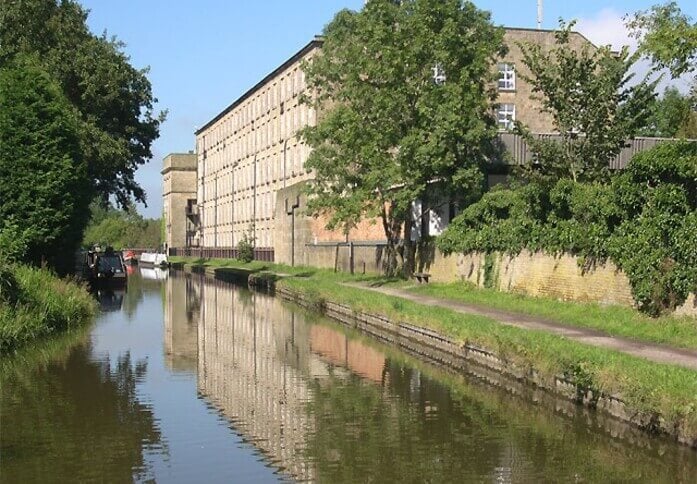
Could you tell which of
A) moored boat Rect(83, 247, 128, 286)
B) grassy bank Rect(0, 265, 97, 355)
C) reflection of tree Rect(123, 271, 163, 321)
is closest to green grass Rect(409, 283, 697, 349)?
grassy bank Rect(0, 265, 97, 355)

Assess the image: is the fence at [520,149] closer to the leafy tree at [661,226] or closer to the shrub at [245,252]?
the leafy tree at [661,226]

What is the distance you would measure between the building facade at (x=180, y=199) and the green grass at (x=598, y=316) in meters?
89.5

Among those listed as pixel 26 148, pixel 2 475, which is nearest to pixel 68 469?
pixel 2 475

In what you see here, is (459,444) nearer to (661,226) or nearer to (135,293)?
(661,226)

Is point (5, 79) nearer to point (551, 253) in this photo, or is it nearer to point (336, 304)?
point (336, 304)

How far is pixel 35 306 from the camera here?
24438 millimetres

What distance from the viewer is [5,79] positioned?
30328mm

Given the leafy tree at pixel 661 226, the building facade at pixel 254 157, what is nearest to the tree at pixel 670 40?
the leafy tree at pixel 661 226

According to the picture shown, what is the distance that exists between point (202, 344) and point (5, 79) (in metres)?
12.4

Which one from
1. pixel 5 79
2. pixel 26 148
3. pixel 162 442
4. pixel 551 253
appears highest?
pixel 5 79

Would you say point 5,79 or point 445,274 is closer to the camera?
point 5,79

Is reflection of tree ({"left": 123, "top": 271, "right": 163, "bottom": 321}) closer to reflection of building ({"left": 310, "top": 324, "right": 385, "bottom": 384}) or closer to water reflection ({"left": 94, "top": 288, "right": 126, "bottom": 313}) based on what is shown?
water reflection ({"left": 94, "top": 288, "right": 126, "bottom": 313})

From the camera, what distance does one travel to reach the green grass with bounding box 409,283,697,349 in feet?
60.0

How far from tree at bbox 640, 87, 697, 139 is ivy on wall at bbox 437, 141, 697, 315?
261 centimetres
